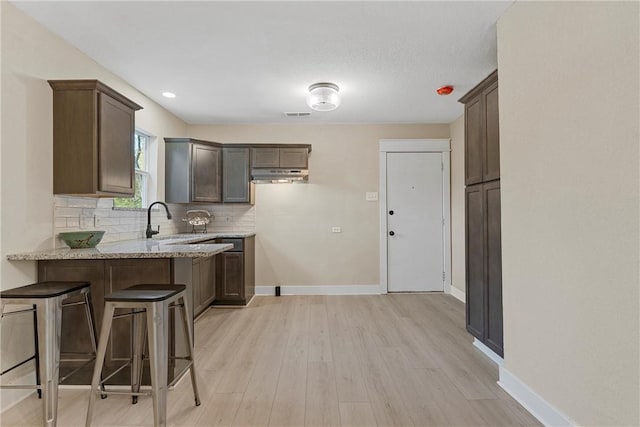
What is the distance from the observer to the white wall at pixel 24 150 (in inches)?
80.4

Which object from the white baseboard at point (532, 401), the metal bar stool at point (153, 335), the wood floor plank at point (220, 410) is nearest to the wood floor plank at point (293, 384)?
the wood floor plank at point (220, 410)

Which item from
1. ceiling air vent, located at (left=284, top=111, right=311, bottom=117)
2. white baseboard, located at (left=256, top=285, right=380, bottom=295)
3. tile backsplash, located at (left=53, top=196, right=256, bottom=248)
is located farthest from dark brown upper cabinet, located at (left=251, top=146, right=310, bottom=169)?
white baseboard, located at (left=256, top=285, right=380, bottom=295)

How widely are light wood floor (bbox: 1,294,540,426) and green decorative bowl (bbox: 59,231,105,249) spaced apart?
3.35 feet

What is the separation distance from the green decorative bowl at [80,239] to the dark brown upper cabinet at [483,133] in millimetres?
3175

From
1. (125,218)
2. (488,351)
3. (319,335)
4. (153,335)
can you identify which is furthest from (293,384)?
(125,218)

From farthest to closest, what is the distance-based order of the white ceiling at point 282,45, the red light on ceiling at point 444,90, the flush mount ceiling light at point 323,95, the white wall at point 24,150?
the red light on ceiling at point 444,90
the flush mount ceiling light at point 323,95
the white ceiling at point 282,45
the white wall at point 24,150

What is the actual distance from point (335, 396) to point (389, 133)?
3818mm

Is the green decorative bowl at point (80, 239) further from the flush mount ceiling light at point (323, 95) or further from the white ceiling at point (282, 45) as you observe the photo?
the flush mount ceiling light at point (323, 95)

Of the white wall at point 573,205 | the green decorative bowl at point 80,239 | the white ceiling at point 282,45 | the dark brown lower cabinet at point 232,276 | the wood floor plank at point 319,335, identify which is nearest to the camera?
the white wall at point 573,205

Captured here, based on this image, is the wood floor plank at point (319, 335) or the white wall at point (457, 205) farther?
the white wall at point (457, 205)

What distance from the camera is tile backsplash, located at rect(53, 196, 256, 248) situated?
2521 millimetres

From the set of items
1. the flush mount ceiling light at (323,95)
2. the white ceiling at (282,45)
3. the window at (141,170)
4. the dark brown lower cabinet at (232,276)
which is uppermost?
the white ceiling at (282,45)

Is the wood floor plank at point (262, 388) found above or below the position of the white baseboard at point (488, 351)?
below

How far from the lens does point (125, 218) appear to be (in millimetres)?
3312
